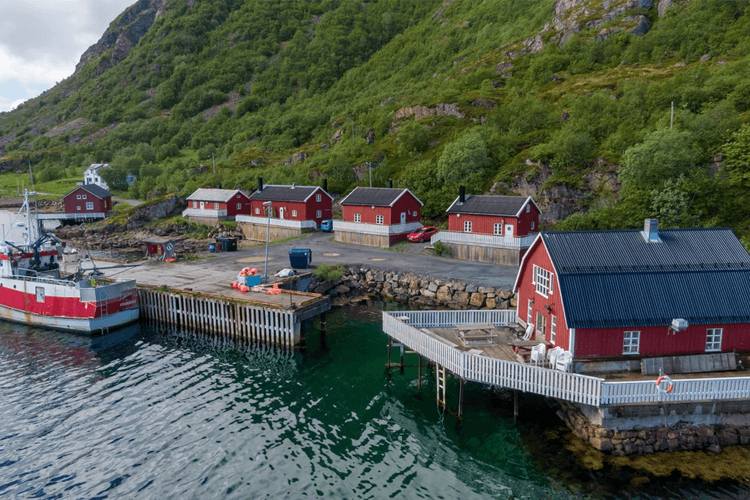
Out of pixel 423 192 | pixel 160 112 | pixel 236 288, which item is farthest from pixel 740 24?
pixel 160 112

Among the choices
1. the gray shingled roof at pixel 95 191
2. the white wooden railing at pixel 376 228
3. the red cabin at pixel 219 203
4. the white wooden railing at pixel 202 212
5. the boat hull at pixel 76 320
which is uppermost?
the gray shingled roof at pixel 95 191

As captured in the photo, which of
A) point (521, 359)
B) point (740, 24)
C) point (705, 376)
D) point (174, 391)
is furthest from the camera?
point (740, 24)

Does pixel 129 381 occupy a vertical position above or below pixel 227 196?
below

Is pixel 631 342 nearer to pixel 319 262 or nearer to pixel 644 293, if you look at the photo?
pixel 644 293

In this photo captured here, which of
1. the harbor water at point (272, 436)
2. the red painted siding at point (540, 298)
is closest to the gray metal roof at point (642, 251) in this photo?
the red painted siding at point (540, 298)

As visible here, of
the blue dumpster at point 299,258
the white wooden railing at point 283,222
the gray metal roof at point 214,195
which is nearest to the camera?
the blue dumpster at point 299,258

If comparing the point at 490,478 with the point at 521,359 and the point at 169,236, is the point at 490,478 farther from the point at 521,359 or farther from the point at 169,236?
the point at 169,236

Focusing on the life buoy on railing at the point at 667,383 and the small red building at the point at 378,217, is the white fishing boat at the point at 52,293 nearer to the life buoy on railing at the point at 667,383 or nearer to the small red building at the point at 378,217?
the small red building at the point at 378,217
